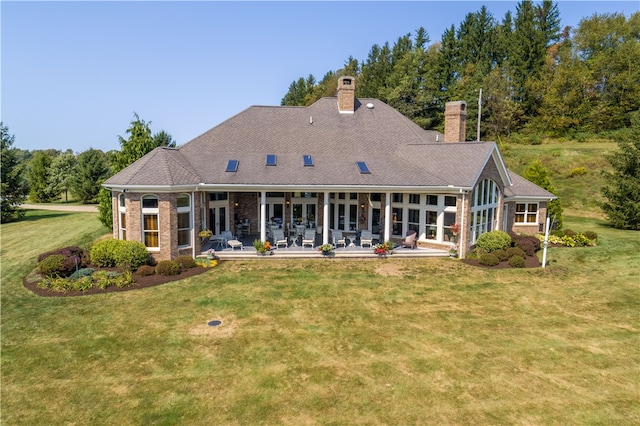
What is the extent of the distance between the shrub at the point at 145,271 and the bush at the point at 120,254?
0.43m

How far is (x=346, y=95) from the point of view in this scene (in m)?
26.3

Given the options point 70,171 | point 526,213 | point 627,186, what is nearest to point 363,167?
point 526,213

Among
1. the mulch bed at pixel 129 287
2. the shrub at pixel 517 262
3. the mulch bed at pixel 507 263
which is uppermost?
the shrub at pixel 517 262

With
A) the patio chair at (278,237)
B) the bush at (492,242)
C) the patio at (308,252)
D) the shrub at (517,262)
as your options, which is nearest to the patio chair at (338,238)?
the patio at (308,252)

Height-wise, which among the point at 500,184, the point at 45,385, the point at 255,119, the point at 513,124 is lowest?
the point at 45,385

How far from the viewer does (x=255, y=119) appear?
979 inches

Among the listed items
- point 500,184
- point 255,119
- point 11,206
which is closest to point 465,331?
point 500,184

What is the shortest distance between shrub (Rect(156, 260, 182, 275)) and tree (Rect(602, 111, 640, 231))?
2748cm

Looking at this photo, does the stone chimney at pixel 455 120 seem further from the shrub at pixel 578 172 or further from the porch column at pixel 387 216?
the shrub at pixel 578 172

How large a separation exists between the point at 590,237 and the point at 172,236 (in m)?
22.8

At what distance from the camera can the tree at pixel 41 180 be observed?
50969mm

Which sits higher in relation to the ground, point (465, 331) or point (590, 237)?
point (590, 237)

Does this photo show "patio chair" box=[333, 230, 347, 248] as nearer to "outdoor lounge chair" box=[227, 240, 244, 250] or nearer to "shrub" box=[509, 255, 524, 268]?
"outdoor lounge chair" box=[227, 240, 244, 250]

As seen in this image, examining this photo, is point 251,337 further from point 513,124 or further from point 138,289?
point 513,124
